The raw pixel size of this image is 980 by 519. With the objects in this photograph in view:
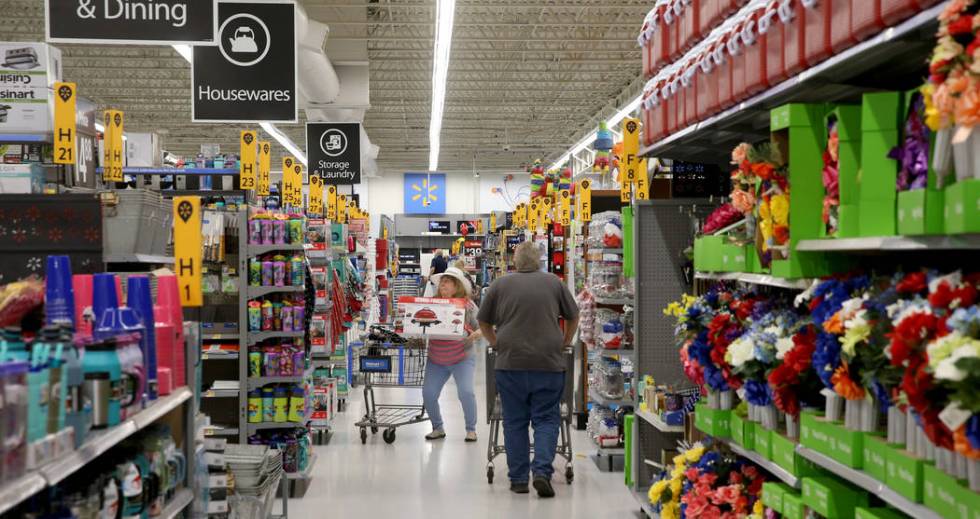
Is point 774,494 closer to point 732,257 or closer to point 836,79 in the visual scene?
point 732,257

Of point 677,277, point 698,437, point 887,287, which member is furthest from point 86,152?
point 887,287

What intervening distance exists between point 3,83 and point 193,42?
4.18 ft

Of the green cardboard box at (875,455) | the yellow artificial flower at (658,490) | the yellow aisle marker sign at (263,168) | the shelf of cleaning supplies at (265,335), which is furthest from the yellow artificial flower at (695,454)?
the yellow aisle marker sign at (263,168)

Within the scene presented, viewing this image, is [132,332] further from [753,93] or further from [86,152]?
[86,152]

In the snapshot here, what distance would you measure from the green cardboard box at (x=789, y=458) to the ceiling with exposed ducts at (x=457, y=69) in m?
11.1

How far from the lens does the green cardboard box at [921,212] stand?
2.31 m

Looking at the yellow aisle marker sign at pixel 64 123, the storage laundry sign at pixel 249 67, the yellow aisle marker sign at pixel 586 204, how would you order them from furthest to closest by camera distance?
the yellow aisle marker sign at pixel 586 204, the storage laundry sign at pixel 249 67, the yellow aisle marker sign at pixel 64 123

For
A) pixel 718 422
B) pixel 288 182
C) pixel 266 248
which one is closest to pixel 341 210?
pixel 288 182

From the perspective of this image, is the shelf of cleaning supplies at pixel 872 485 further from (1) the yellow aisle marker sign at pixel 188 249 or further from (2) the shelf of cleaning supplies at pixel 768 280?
(1) the yellow aisle marker sign at pixel 188 249

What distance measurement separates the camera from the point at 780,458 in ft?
11.3

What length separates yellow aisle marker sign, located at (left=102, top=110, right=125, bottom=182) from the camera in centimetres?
691

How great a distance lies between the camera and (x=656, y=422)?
5340 mm

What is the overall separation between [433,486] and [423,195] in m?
28.9

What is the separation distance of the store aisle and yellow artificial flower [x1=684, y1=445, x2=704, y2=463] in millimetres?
1838
